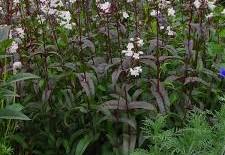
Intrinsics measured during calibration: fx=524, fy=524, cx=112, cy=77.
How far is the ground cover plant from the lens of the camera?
3631 mm

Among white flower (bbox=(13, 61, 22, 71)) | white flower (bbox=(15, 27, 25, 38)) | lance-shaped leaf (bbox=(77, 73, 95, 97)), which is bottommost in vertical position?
lance-shaped leaf (bbox=(77, 73, 95, 97))

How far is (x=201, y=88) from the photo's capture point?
4152 mm

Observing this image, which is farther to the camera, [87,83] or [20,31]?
[20,31]

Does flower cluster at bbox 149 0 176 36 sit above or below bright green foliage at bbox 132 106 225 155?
above

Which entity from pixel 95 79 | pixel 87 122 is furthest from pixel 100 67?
pixel 87 122

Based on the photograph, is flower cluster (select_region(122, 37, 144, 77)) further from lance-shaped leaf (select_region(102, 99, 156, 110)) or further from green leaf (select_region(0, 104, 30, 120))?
green leaf (select_region(0, 104, 30, 120))

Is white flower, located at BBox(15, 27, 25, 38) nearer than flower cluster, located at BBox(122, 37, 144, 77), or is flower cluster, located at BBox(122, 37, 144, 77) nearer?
flower cluster, located at BBox(122, 37, 144, 77)

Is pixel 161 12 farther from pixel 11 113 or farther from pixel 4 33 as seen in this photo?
pixel 11 113

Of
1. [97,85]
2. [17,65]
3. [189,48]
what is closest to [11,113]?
[17,65]

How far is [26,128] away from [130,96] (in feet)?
2.68

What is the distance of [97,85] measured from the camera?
3854 millimetres

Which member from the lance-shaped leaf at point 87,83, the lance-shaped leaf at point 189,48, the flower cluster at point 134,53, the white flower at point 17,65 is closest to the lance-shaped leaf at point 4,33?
the white flower at point 17,65

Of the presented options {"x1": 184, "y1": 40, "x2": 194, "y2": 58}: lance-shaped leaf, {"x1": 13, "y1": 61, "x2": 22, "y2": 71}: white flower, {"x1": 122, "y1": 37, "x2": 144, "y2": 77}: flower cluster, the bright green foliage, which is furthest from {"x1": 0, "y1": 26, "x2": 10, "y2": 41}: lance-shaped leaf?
{"x1": 184, "y1": 40, "x2": 194, "y2": 58}: lance-shaped leaf

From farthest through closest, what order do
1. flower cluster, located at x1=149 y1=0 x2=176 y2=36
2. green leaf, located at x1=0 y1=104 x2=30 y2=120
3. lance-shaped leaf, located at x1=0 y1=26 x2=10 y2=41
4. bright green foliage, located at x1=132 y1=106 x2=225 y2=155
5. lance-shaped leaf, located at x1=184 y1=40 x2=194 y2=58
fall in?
lance-shaped leaf, located at x1=184 y1=40 x2=194 y2=58
flower cluster, located at x1=149 y1=0 x2=176 y2=36
lance-shaped leaf, located at x1=0 y1=26 x2=10 y2=41
green leaf, located at x1=0 y1=104 x2=30 y2=120
bright green foliage, located at x1=132 y1=106 x2=225 y2=155
